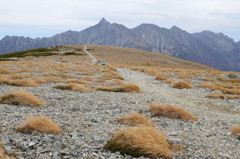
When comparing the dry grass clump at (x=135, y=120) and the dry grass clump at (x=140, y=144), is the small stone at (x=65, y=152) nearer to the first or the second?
the dry grass clump at (x=140, y=144)

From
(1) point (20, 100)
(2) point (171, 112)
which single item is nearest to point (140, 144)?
(2) point (171, 112)

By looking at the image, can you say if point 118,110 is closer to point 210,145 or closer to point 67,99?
point 67,99

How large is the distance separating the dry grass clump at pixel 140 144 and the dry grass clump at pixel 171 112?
4.45m

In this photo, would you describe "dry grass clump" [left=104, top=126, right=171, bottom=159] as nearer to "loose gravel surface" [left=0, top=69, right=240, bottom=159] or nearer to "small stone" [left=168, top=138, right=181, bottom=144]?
"loose gravel surface" [left=0, top=69, right=240, bottom=159]

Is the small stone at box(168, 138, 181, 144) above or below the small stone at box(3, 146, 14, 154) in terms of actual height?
below

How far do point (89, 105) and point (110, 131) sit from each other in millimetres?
5066

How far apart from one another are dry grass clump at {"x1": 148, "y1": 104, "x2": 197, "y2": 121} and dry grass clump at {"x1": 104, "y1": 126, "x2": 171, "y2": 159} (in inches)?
175

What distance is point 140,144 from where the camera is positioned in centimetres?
629

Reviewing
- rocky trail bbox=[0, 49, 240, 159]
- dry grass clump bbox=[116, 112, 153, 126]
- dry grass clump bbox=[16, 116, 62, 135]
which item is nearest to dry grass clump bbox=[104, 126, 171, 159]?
rocky trail bbox=[0, 49, 240, 159]

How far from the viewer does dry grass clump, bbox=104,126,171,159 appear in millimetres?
6121

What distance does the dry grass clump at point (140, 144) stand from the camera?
20.1 ft

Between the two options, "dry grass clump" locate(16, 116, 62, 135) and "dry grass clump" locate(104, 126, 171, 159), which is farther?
"dry grass clump" locate(16, 116, 62, 135)

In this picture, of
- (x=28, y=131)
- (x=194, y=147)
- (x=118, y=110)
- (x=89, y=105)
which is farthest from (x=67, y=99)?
(x=194, y=147)

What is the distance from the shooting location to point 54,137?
7.00 meters
